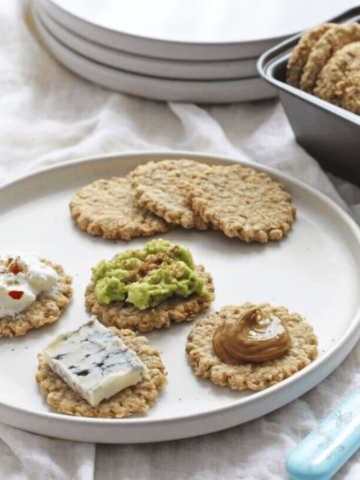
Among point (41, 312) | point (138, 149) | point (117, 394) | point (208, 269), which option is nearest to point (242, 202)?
point (208, 269)

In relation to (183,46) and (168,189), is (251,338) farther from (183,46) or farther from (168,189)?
(183,46)

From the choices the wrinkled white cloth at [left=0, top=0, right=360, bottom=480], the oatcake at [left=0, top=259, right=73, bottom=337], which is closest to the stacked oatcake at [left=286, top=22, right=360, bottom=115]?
the wrinkled white cloth at [left=0, top=0, right=360, bottom=480]

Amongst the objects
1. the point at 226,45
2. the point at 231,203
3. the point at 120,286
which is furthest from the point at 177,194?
the point at 226,45

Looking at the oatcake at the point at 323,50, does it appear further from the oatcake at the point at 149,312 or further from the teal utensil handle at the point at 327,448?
the teal utensil handle at the point at 327,448

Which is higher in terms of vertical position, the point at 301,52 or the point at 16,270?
the point at 301,52

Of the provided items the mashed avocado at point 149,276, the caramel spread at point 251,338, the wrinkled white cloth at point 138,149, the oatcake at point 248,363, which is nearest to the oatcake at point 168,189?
the mashed avocado at point 149,276

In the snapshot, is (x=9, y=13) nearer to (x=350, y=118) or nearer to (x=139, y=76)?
(x=139, y=76)

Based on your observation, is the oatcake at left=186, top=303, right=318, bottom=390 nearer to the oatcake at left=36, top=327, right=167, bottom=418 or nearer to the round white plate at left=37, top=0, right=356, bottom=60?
the oatcake at left=36, top=327, right=167, bottom=418

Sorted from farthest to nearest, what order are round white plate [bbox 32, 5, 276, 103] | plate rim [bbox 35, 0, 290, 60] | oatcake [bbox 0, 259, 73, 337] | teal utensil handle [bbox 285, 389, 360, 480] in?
round white plate [bbox 32, 5, 276, 103]
plate rim [bbox 35, 0, 290, 60]
oatcake [bbox 0, 259, 73, 337]
teal utensil handle [bbox 285, 389, 360, 480]
